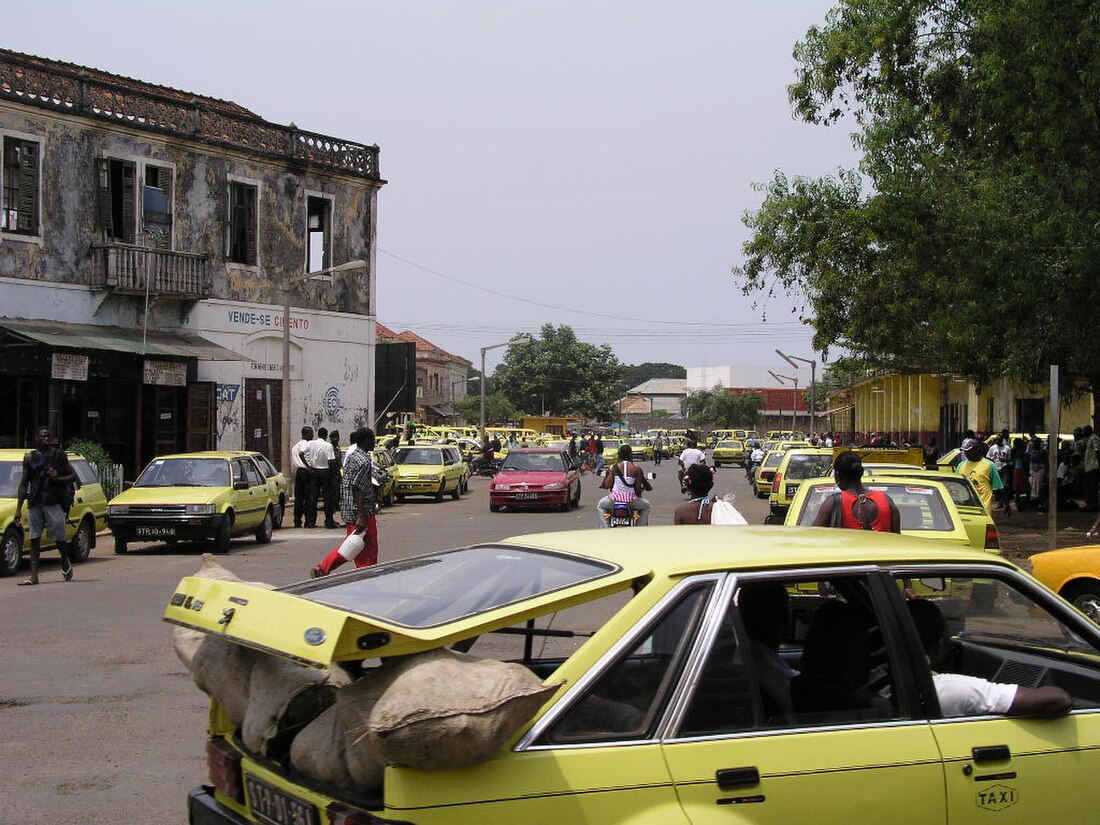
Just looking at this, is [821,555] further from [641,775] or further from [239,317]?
[239,317]

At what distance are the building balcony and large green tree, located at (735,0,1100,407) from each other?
15024 mm

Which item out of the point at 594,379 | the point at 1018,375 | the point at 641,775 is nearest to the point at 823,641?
the point at 641,775

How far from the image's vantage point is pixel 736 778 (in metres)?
3.58

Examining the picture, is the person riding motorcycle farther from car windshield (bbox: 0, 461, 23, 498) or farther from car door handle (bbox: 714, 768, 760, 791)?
car door handle (bbox: 714, 768, 760, 791)

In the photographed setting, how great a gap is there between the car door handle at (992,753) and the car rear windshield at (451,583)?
1.33m

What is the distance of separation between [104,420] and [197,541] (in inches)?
405

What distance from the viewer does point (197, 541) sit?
20.1 m

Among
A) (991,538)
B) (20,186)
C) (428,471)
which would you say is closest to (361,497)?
(991,538)

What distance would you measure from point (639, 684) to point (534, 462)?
89.7 ft

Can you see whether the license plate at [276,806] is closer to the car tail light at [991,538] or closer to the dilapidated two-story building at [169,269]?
the car tail light at [991,538]

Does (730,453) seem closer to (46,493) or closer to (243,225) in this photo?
(243,225)

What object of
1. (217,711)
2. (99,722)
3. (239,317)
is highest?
(239,317)

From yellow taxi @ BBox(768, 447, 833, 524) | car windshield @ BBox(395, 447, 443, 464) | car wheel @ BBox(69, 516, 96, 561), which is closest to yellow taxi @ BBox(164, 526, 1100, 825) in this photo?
car wheel @ BBox(69, 516, 96, 561)

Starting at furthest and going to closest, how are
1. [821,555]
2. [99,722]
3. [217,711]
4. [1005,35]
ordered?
[1005,35], [99,722], [217,711], [821,555]
